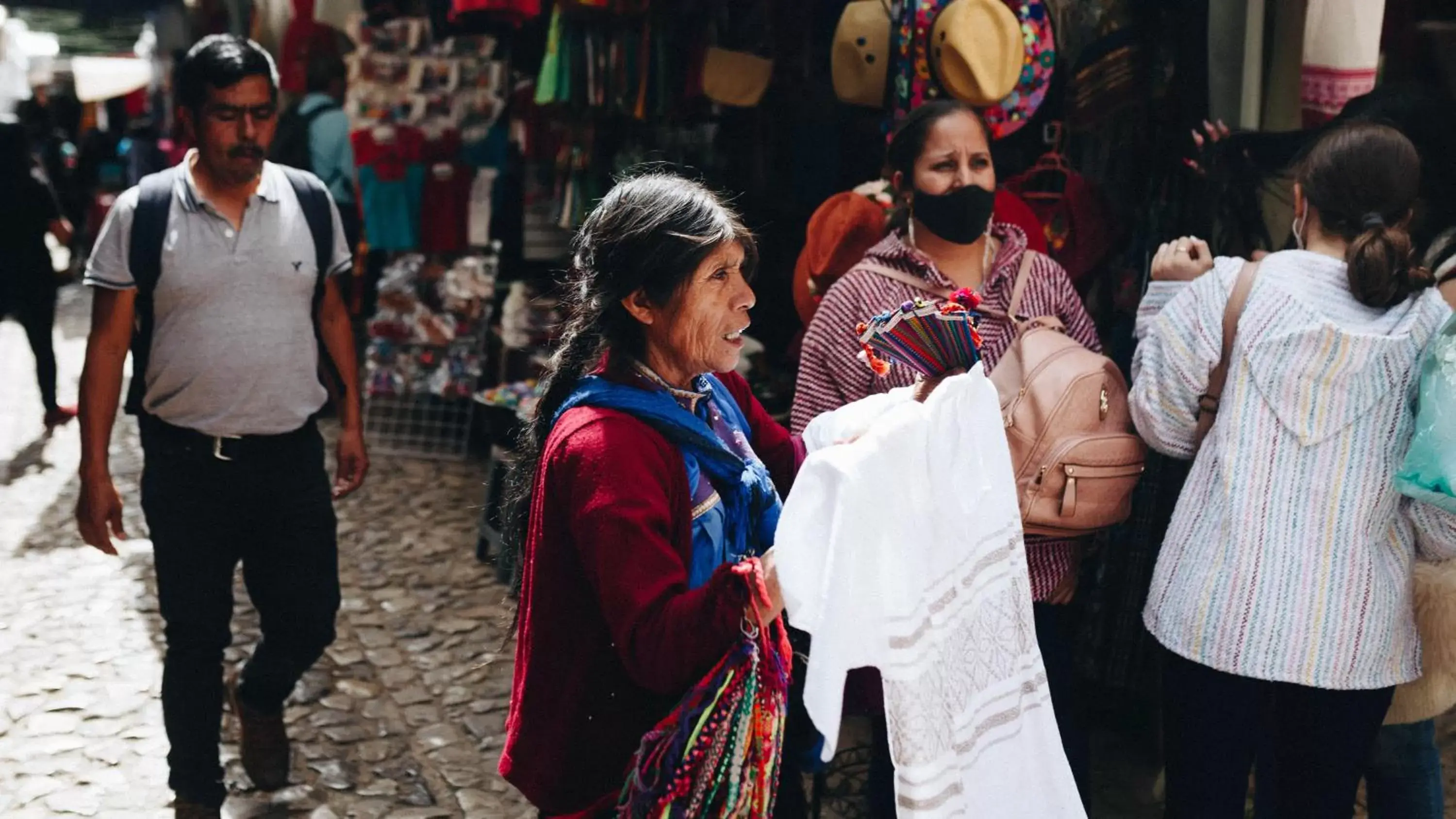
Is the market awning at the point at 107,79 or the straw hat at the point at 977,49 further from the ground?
the market awning at the point at 107,79

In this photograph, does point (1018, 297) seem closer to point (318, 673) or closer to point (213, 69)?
point (213, 69)

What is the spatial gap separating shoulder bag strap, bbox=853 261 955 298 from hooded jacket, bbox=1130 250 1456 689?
684 millimetres

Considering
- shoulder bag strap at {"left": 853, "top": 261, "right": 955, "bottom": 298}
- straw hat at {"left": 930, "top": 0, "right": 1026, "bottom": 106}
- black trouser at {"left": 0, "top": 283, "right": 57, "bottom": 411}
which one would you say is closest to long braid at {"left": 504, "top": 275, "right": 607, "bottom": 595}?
shoulder bag strap at {"left": 853, "top": 261, "right": 955, "bottom": 298}

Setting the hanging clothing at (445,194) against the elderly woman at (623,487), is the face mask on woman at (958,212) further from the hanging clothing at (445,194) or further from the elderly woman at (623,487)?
the hanging clothing at (445,194)

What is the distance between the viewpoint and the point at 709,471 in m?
2.18

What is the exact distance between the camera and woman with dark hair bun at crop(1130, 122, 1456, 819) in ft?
8.33

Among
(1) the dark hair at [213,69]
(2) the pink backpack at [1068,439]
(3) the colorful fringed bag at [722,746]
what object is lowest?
(3) the colorful fringed bag at [722,746]

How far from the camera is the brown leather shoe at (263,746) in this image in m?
3.90

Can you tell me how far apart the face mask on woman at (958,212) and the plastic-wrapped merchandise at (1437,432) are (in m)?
1.10

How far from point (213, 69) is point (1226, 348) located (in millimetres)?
2651

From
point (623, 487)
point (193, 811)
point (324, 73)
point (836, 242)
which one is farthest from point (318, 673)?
point (324, 73)

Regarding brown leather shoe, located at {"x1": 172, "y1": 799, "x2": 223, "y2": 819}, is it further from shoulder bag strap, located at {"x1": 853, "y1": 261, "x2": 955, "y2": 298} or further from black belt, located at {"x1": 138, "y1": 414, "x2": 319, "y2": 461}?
shoulder bag strap, located at {"x1": 853, "y1": 261, "x2": 955, "y2": 298}

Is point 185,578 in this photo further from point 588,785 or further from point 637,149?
point 637,149

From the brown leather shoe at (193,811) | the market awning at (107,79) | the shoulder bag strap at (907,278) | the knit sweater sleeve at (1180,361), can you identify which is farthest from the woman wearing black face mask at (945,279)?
the market awning at (107,79)
